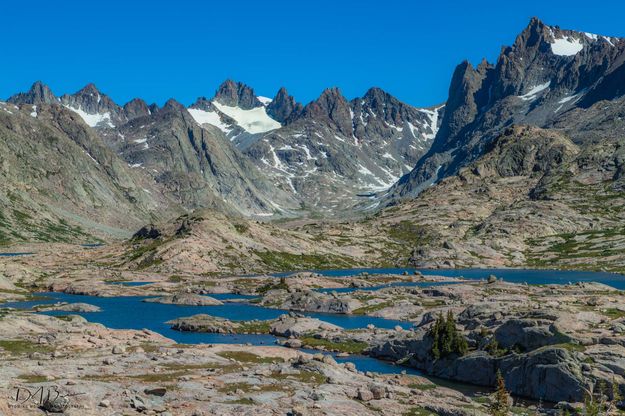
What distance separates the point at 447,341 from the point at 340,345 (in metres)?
22.3

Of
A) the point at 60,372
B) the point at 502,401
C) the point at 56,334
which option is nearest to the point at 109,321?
the point at 56,334

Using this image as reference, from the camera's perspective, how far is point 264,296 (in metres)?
175

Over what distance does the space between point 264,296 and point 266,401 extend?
122 m

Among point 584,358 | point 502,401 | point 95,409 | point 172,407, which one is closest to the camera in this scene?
point 502,401

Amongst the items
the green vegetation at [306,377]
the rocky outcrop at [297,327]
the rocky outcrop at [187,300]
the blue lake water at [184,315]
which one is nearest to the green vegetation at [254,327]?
the rocky outcrop at [297,327]

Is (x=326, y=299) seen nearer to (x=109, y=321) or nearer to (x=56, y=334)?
(x=109, y=321)

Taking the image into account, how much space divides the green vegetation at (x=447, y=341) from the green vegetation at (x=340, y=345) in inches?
611

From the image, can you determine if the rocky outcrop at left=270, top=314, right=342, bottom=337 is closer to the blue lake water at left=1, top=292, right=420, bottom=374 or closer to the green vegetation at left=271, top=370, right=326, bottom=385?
the blue lake water at left=1, top=292, right=420, bottom=374

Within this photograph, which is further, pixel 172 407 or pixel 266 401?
pixel 266 401

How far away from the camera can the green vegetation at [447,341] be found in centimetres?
8406

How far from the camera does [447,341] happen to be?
85.4m

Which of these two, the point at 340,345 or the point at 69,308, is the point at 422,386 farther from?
the point at 69,308

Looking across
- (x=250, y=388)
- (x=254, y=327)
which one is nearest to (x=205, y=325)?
(x=254, y=327)

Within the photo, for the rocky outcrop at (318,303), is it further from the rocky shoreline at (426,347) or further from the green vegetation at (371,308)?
the rocky shoreline at (426,347)
